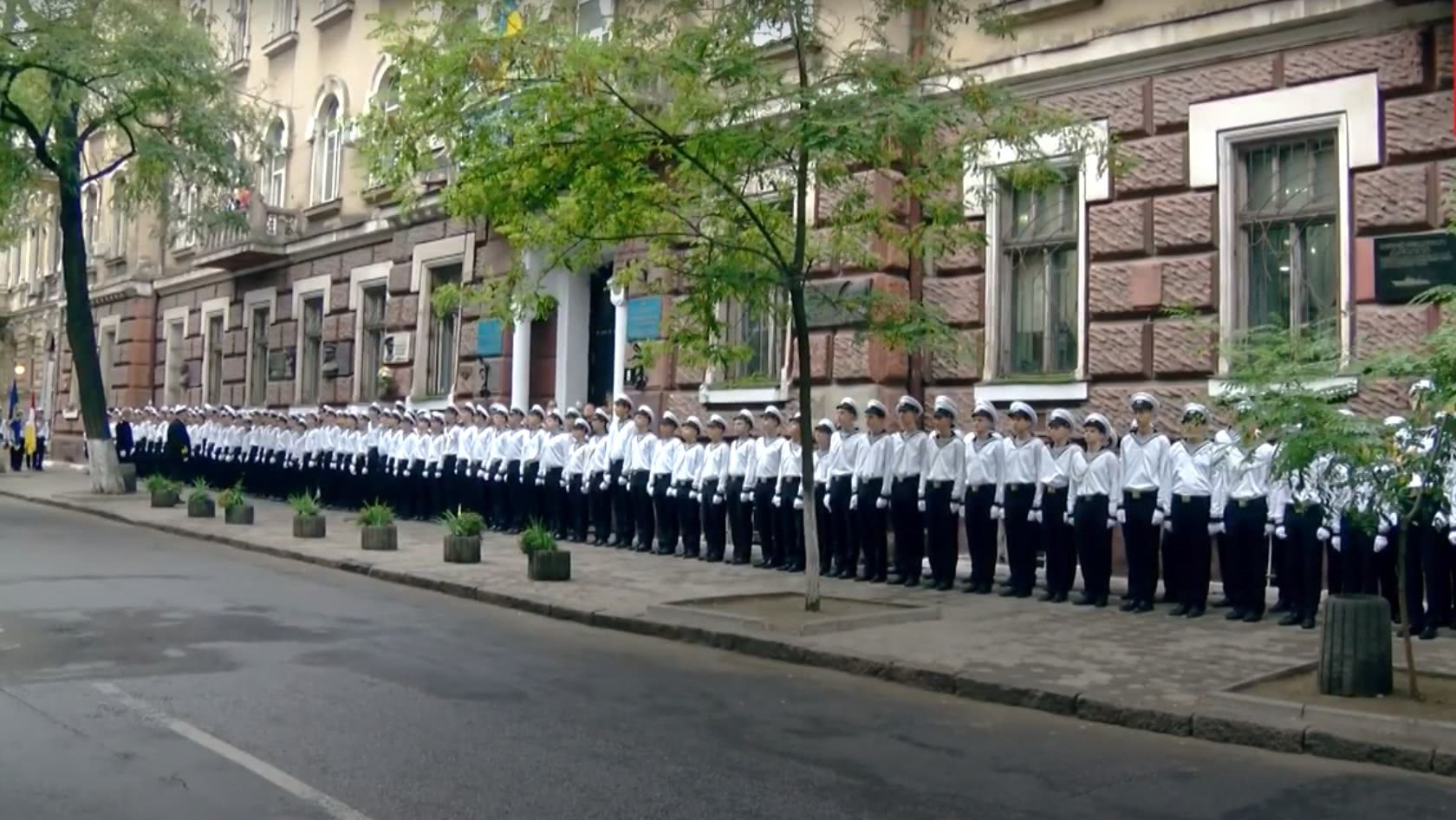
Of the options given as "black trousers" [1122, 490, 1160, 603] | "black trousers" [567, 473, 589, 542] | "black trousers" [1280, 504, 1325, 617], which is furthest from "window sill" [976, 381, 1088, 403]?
"black trousers" [567, 473, 589, 542]

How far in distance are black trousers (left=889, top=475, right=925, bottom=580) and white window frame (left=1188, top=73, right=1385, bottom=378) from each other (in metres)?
3.17

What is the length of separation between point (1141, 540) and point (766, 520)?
4.94 meters

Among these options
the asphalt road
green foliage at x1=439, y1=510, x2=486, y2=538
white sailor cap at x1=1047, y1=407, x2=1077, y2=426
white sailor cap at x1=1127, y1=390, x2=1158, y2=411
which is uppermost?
white sailor cap at x1=1127, y1=390, x2=1158, y2=411

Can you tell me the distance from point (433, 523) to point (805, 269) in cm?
1168

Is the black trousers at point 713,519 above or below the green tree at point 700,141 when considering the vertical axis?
below

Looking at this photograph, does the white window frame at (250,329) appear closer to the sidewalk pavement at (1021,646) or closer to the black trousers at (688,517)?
the sidewalk pavement at (1021,646)

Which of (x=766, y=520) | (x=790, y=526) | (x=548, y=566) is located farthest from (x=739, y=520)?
(x=548, y=566)

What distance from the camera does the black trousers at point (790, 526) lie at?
16.0 m

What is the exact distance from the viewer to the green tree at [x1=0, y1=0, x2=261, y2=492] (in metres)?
24.1

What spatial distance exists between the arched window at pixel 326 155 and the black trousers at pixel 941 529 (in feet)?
61.3

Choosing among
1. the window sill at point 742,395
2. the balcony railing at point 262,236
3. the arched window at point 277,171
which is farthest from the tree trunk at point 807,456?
the arched window at point 277,171

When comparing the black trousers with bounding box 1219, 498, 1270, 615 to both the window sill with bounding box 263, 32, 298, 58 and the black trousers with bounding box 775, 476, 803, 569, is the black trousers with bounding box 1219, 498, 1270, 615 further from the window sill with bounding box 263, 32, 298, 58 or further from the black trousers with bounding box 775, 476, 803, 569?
the window sill with bounding box 263, 32, 298, 58

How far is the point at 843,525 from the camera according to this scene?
50.8ft

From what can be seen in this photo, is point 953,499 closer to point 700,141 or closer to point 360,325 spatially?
point 700,141
